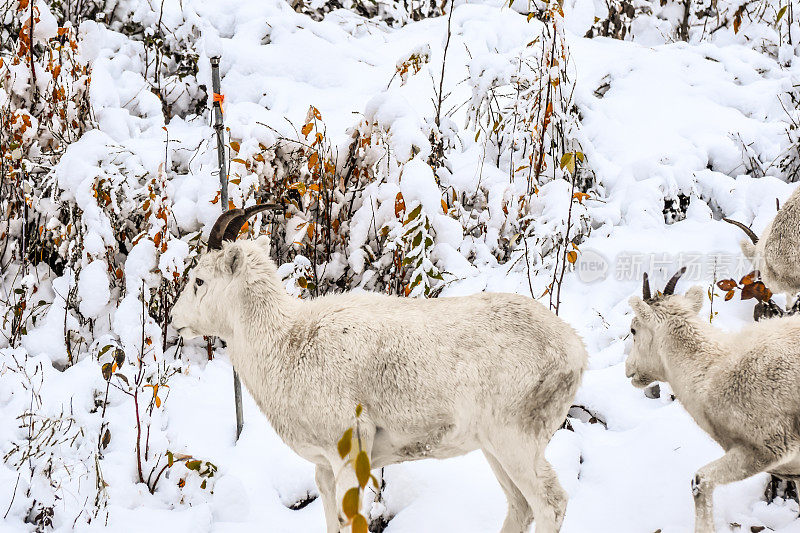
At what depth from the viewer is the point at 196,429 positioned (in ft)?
17.8

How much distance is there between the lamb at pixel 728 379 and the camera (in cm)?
414

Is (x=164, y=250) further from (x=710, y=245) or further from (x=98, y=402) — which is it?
(x=710, y=245)

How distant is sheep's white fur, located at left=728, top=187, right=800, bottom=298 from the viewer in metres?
5.27

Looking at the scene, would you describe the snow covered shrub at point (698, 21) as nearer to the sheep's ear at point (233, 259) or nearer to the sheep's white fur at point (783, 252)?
the sheep's white fur at point (783, 252)

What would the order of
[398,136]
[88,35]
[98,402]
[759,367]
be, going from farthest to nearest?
1. [88,35]
2. [398,136]
3. [98,402]
4. [759,367]

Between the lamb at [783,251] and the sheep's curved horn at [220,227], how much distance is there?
10.1ft

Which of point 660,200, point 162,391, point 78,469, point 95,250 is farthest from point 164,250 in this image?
point 660,200

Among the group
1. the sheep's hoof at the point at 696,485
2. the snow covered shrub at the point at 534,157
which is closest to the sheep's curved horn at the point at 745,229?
the snow covered shrub at the point at 534,157

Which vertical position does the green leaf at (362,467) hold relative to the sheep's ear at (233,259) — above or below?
above

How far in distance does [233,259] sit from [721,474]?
2.78 metres

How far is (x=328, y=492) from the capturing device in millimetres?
4246

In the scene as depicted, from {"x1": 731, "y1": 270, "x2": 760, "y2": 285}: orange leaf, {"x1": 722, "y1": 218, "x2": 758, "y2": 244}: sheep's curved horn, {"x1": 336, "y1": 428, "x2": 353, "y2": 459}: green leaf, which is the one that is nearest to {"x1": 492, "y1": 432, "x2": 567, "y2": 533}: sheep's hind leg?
{"x1": 722, "y1": 218, "x2": 758, "y2": 244}: sheep's curved horn

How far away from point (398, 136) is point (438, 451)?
3026 mm

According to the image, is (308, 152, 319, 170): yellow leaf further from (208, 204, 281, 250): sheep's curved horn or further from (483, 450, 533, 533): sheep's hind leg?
(483, 450, 533, 533): sheep's hind leg
